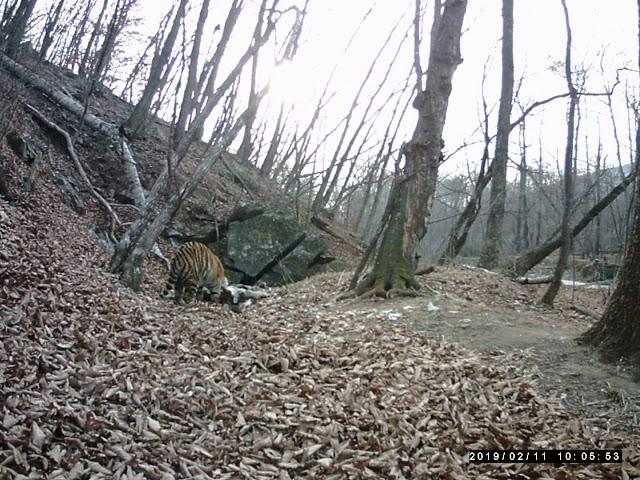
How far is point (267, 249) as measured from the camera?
13773 millimetres

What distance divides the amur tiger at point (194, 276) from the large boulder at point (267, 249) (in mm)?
3072

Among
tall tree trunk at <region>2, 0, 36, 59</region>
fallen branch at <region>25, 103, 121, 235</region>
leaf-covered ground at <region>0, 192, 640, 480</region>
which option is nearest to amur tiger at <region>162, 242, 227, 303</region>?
leaf-covered ground at <region>0, 192, 640, 480</region>

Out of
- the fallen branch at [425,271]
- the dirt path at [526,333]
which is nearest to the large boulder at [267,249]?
the fallen branch at [425,271]

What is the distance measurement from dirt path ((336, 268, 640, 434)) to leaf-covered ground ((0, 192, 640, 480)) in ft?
0.64

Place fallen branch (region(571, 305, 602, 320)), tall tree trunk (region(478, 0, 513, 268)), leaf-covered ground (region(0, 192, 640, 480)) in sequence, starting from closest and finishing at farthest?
leaf-covered ground (region(0, 192, 640, 480)), fallen branch (region(571, 305, 602, 320)), tall tree trunk (region(478, 0, 513, 268))

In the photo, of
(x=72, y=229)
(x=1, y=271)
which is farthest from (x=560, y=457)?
(x=72, y=229)

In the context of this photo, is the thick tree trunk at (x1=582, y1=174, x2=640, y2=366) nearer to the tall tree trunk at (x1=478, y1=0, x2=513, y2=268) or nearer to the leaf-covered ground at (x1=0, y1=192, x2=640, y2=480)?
the leaf-covered ground at (x1=0, y1=192, x2=640, y2=480)

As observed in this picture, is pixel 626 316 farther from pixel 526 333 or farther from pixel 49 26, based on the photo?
pixel 49 26

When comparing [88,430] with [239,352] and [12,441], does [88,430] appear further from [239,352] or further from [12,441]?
[239,352]

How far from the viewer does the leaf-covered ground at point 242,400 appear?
3461mm

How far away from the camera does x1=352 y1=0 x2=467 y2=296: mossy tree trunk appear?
826 cm

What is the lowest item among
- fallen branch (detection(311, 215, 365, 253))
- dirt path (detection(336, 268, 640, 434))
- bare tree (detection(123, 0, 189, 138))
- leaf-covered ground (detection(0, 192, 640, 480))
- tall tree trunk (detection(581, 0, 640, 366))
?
leaf-covered ground (detection(0, 192, 640, 480))
